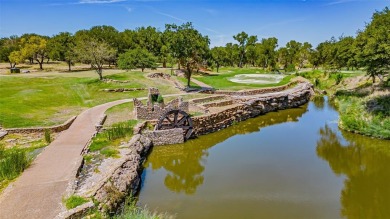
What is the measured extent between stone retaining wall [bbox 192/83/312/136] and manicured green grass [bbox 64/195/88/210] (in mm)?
13858

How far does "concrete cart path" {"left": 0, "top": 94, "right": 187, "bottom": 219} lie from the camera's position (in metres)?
10.4

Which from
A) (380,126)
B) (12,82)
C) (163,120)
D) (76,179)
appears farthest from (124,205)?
(12,82)

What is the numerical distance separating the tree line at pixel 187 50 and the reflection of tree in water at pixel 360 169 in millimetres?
7877

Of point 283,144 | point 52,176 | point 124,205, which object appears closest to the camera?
point 124,205

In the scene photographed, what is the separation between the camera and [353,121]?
24406mm

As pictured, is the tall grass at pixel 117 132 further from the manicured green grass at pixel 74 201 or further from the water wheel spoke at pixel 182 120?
the manicured green grass at pixel 74 201

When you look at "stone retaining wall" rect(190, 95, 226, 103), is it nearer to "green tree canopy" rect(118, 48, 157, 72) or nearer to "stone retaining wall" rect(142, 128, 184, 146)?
"stone retaining wall" rect(142, 128, 184, 146)

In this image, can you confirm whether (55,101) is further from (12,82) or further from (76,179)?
(76,179)

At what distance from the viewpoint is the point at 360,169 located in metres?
17.5

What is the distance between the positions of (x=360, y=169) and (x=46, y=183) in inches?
631

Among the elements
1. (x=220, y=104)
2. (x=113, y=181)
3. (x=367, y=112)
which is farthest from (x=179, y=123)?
(x=367, y=112)

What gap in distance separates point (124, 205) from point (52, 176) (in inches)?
136

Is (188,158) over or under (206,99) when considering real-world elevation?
under

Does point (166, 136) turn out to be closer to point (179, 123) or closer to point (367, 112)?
point (179, 123)
